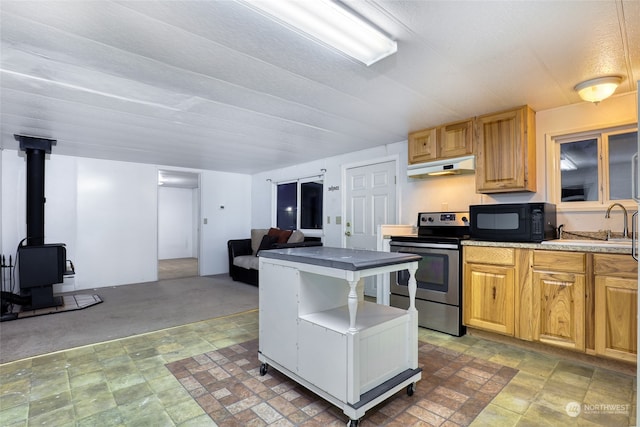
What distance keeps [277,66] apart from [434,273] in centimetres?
239

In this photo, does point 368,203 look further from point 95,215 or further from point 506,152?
point 95,215

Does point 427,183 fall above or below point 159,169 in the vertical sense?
below

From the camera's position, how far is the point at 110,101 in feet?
8.94

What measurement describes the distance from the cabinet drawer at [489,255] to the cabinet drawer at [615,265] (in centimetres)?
55

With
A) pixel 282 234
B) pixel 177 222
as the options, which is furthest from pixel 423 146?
pixel 177 222

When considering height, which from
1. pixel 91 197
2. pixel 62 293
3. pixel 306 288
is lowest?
pixel 62 293

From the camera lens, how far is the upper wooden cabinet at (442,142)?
10.7 ft

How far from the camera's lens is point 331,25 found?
164cm

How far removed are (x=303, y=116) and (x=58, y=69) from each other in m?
1.93

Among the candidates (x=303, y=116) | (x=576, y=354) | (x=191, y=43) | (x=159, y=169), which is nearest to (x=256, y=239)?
(x=159, y=169)

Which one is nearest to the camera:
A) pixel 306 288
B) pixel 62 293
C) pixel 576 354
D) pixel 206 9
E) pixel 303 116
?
pixel 206 9

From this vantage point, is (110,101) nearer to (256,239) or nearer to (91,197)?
(91,197)

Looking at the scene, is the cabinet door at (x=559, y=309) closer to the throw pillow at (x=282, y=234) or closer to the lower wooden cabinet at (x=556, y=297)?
the lower wooden cabinet at (x=556, y=297)

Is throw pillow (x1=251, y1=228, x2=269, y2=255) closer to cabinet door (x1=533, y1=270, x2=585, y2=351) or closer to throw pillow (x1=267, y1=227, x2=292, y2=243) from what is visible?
throw pillow (x1=267, y1=227, x2=292, y2=243)
